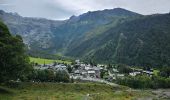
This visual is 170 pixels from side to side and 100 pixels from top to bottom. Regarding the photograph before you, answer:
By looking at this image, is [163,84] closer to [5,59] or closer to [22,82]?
[22,82]

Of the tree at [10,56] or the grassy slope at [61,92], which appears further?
the tree at [10,56]

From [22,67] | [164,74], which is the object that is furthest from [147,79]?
[22,67]

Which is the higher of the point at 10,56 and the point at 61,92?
the point at 10,56

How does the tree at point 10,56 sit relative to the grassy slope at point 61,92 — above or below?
above

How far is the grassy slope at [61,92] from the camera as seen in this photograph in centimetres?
7734

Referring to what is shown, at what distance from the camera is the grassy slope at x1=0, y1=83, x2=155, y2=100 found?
7734cm

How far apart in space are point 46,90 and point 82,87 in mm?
16493

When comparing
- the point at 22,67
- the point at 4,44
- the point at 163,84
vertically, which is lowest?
the point at 163,84

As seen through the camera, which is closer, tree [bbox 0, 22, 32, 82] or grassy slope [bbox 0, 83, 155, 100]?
grassy slope [bbox 0, 83, 155, 100]

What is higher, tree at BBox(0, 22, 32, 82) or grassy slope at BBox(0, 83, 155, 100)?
tree at BBox(0, 22, 32, 82)

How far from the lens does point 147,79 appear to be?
149m

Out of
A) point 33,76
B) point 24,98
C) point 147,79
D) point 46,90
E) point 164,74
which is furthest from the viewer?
point 164,74

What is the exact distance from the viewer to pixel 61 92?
9225 cm

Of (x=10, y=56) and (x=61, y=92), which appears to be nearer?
(x=10, y=56)
